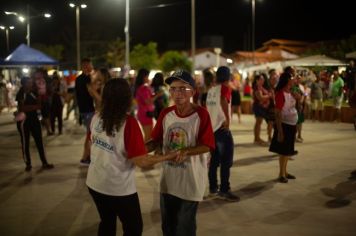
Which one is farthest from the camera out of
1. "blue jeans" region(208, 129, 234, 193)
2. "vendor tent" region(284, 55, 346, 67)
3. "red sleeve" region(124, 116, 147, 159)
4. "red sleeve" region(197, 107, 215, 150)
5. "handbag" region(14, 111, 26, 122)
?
"vendor tent" region(284, 55, 346, 67)

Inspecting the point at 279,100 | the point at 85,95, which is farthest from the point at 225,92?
the point at 85,95

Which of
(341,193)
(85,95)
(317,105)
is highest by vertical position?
(85,95)

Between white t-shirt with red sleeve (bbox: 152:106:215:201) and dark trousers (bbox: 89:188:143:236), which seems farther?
white t-shirt with red sleeve (bbox: 152:106:215:201)

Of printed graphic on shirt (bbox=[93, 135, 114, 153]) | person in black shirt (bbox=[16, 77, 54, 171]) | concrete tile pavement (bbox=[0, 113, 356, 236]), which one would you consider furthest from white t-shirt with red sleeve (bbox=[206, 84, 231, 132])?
person in black shirt (bbox=[16, 77, 54, 171])

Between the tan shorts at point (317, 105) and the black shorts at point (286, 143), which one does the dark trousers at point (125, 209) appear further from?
the tan shorts at point (317, 105)

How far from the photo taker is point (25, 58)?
703 inches

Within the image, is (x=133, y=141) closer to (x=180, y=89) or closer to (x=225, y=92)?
(x=180, y=89)

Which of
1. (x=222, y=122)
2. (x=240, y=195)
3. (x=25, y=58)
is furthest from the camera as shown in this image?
(x=25, y=58)

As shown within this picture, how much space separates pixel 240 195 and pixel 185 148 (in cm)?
337

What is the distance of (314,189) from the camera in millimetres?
7402

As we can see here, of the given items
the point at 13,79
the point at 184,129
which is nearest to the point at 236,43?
the point at 13,79

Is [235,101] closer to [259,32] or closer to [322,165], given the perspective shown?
[322,165]

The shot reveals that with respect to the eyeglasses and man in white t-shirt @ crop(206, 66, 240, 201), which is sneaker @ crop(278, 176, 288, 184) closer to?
man in white t-shirt @ crop(206, 66, 240, 201)

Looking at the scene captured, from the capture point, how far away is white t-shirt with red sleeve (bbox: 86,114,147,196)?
366cm
